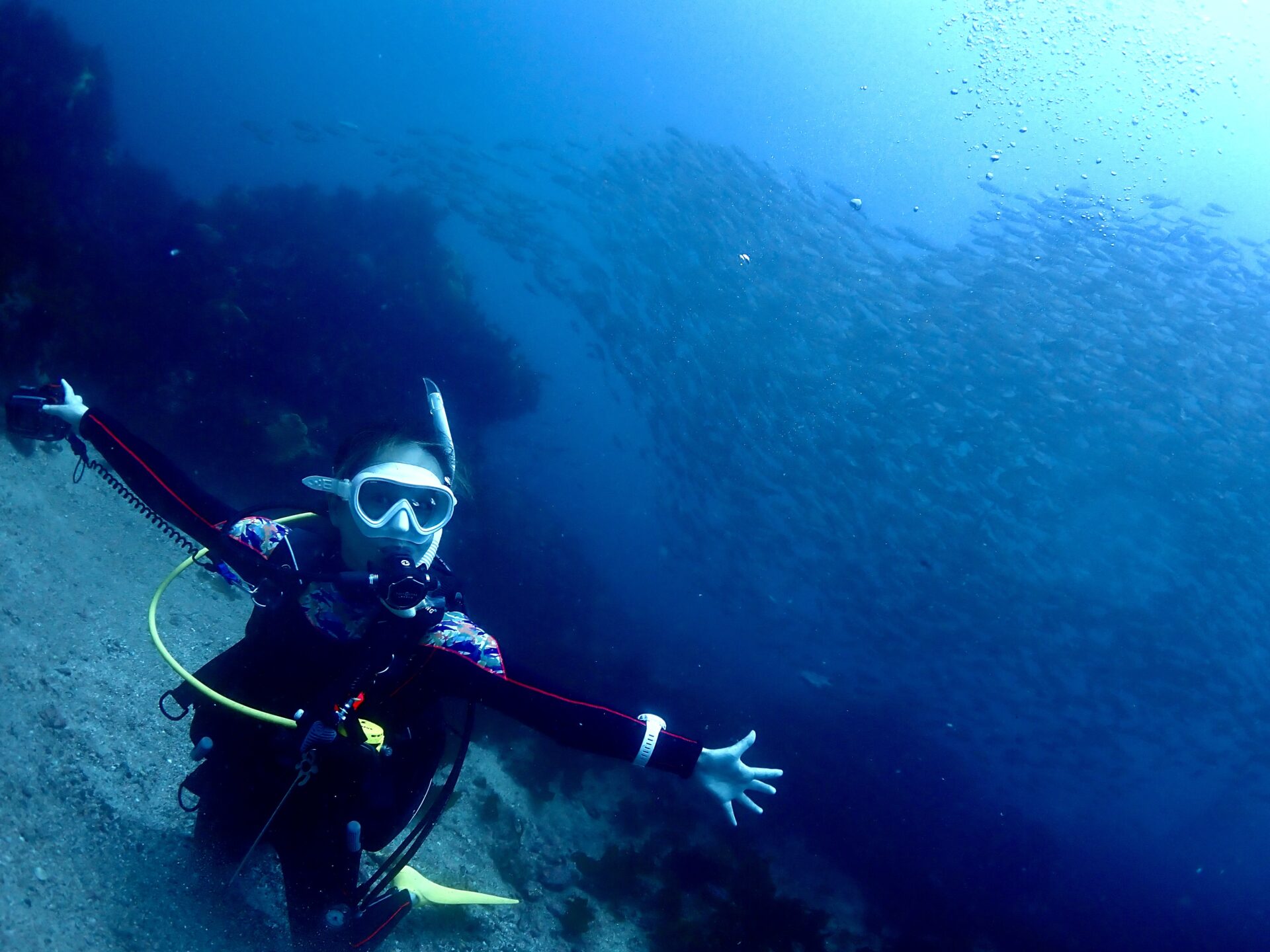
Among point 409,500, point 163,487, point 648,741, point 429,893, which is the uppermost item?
point 409,500

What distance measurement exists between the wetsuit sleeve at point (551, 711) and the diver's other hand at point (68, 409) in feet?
6.99

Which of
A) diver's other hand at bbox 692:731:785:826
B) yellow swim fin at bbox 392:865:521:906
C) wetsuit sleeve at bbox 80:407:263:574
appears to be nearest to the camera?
wetsuit sleeve at bbox 80:407:263:574

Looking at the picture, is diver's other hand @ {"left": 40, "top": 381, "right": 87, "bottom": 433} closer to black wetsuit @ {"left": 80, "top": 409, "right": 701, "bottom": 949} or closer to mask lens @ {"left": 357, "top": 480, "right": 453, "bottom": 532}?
black wetsuit @ {"left": 80, "top": 409, "right": 701, "bottom": 949}

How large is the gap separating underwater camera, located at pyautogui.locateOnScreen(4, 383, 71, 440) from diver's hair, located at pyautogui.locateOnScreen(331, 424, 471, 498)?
131cm

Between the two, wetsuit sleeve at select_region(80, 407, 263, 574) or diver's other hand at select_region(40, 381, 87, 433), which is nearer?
wetsuit sleeve at select_region(80, 407, 263, 574)

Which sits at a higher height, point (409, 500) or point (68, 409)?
point (409, 500)

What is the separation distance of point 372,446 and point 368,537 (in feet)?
1.72

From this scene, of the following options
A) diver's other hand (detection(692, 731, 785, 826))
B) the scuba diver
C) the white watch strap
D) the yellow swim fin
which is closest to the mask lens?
the scuba diver

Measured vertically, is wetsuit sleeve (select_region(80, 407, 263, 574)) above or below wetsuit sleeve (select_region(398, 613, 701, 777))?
above

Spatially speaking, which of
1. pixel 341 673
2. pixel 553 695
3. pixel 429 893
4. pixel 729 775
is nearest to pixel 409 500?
pixel 341 673

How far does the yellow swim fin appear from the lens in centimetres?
419

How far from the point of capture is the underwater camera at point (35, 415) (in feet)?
9.52

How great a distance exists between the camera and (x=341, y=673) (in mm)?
2621

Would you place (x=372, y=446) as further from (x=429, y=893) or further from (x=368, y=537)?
(x=429, y=893)
